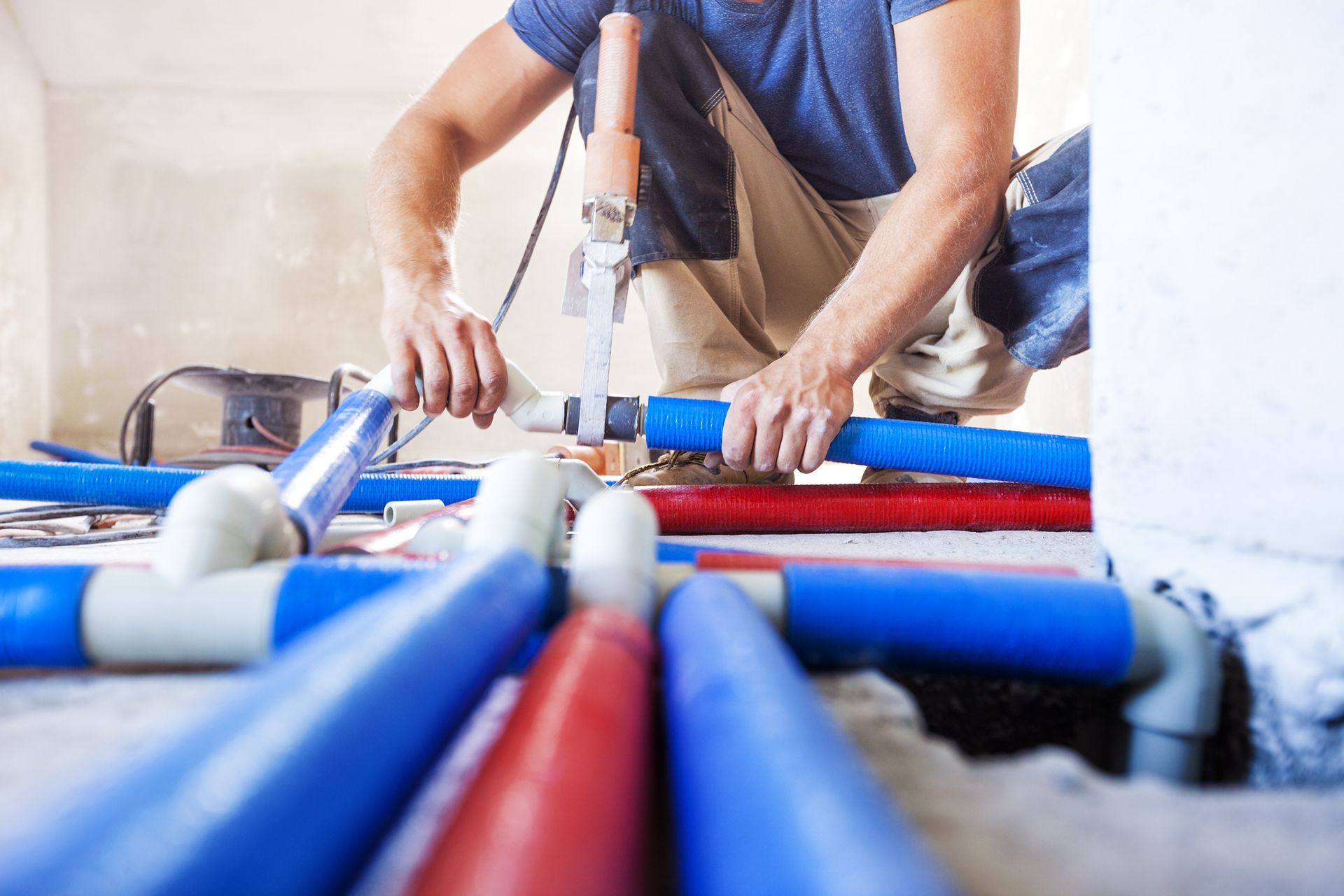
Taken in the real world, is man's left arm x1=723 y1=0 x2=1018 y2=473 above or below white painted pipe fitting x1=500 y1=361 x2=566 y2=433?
above

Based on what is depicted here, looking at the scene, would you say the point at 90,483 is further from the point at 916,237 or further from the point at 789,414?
the point at 916,237

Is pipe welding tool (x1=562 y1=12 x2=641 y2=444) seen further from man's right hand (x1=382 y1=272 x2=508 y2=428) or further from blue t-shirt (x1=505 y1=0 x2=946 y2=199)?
blue t-shirt (x1=505 y1=0 x2=946 y2=199)

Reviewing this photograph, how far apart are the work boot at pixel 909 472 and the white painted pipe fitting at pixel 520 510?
3.40 ft

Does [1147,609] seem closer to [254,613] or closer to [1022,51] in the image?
[254,613]

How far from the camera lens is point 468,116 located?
4.96 ft

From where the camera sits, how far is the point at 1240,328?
42 centimetres

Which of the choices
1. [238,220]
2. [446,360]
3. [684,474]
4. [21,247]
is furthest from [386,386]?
[21,247]

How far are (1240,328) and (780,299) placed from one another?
1.31m

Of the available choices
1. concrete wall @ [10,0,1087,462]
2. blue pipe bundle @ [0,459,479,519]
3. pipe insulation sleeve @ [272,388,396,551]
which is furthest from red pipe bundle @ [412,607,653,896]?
concrete wall @ [10,0,1087,462]

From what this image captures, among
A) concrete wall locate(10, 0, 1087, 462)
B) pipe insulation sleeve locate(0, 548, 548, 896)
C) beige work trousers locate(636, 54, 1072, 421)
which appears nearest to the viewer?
pipe insulation sleeve locate(0, 548, 548, 896)

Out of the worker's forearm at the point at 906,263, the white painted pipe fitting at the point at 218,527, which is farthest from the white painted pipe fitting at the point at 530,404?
the white painted pipe fitting at the point at 218,527

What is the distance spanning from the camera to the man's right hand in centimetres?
106

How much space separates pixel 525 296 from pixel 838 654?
444 cm

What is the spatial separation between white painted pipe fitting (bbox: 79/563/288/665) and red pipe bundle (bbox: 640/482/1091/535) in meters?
0.72
